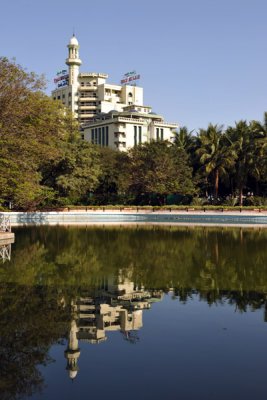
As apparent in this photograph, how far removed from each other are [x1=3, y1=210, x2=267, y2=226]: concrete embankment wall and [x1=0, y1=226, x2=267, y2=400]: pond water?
28653mm

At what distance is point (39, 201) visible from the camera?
54.5 metres

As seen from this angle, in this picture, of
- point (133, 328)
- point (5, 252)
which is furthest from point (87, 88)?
point (133, 328)

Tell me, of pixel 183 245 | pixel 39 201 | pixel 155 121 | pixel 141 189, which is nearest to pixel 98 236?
pixel 183 245

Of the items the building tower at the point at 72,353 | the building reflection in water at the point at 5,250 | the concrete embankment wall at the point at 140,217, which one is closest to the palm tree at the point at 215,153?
the concrete embankment wall at the point at 140,217

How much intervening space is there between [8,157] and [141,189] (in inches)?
1349

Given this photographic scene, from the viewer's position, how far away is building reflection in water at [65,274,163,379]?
11195mm

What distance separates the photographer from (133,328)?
12.2m

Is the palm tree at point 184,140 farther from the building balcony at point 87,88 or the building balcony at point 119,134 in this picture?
the building balcony at point 87,88

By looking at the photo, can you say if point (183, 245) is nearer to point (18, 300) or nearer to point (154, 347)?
point (18, 300)

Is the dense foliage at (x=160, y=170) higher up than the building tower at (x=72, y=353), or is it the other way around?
the dense foliage at (x=160, y=170)

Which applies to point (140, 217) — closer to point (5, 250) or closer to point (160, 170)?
point (160, 170)

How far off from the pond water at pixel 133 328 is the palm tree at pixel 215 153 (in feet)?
139

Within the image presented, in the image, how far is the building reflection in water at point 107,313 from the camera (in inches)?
441

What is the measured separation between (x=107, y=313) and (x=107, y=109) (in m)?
118
